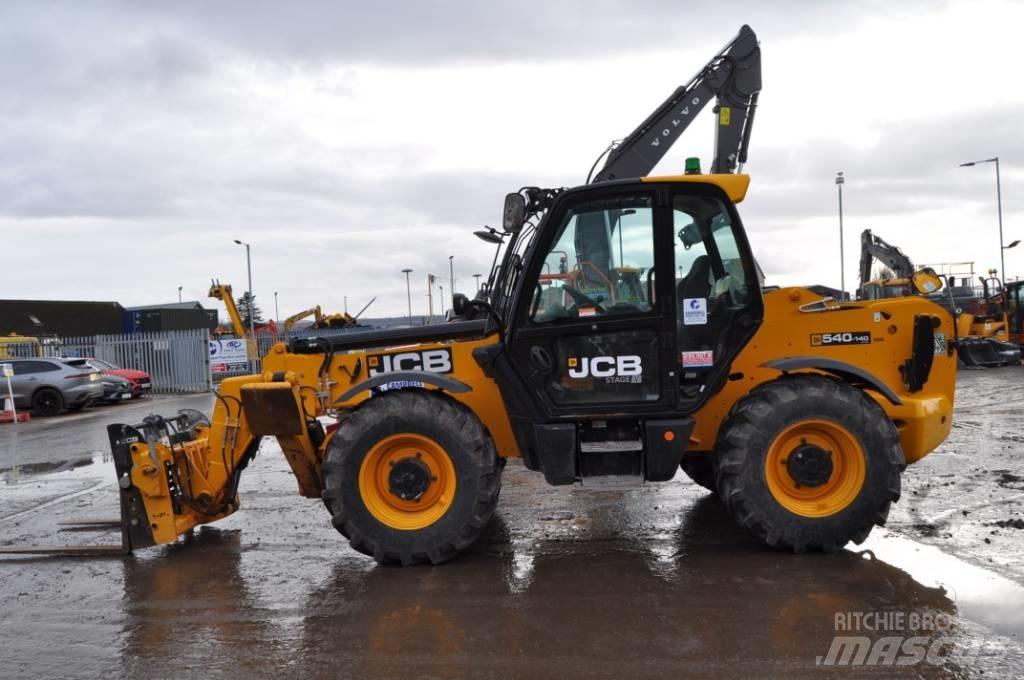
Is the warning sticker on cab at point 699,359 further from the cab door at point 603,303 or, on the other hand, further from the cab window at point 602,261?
the cab window at point 602,261

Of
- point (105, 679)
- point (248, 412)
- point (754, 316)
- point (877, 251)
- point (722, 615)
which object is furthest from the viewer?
point (877, 251)

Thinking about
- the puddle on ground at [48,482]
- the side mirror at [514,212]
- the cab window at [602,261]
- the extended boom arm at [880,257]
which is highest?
the extended boom arm at [880,257]

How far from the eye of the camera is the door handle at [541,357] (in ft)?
17.5

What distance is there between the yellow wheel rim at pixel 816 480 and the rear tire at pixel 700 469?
99 centimetres

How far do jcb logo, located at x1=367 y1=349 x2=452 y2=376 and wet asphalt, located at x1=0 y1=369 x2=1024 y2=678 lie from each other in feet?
4.39

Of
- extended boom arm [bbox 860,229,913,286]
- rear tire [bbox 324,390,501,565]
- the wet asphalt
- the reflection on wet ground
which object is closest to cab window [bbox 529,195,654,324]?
rear tire [bbox 324,390,501,565]

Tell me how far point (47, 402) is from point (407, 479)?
1772cm

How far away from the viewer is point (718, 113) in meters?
7.93

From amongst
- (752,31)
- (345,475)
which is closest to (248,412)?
(345,475)

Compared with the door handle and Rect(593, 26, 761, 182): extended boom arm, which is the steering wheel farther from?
Rect(593, 26, 761, 182): extended boom arm

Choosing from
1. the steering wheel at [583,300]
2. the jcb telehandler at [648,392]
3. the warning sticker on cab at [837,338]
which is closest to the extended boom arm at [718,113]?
the jcb telehandler at [648,392]

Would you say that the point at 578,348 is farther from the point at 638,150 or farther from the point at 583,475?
the point at 638,150

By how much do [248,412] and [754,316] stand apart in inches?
140

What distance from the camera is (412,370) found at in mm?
5766
